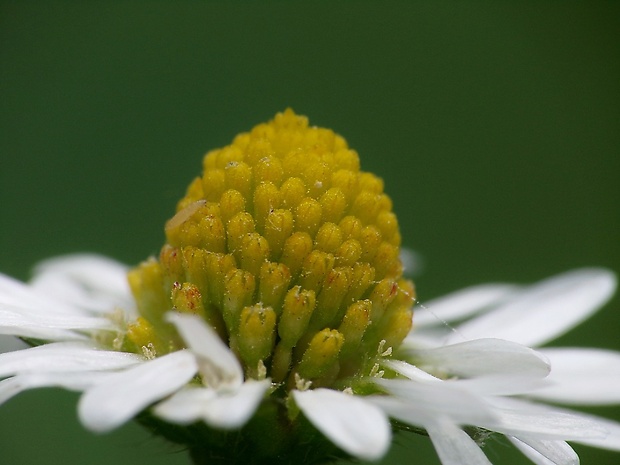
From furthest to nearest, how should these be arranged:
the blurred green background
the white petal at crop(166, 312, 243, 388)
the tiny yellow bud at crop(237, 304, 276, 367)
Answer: the blurred green background < the tiny yellow bud at crop(237, 304, 276, 367) < the white petal at crop(166, 312, 243, 388)

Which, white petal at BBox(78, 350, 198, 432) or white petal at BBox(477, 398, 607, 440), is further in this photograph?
white petal at BBox(477, 398, 607, 440)

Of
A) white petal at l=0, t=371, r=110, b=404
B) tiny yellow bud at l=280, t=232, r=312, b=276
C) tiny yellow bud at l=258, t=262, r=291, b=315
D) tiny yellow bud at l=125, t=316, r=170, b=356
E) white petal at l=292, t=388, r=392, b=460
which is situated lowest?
white petal at l=0, t=371, r=110, b=404

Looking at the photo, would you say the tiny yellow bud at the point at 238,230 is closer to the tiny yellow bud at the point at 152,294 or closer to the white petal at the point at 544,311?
the tiny yellow bud at the point at 152,294

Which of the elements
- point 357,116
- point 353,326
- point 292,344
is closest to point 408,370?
point 353,326

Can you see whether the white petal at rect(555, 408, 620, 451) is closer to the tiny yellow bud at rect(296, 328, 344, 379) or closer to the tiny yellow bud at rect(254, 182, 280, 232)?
the tiny yellow bud at rect(296, 328, 344, 379)

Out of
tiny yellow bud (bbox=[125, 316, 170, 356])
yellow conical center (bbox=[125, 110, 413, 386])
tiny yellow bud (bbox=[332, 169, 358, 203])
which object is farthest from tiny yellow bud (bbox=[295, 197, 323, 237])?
tiny yellow bud (bbox=[125, 316, 170, 356])

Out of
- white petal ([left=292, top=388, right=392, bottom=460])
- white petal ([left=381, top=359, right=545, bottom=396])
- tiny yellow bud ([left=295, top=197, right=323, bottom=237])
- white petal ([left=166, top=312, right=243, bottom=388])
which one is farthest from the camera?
tiny yellow bud ([left=295, top=197, right=323, bottom=237])

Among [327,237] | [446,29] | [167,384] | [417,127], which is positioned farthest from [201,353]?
[446,29]

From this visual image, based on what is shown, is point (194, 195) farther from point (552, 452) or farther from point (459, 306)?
point (552, 452)

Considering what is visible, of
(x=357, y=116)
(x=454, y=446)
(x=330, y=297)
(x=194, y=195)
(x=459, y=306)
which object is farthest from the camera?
(x=357, y=116)
